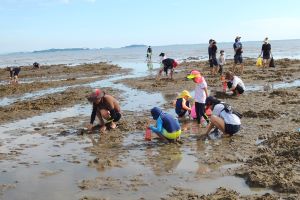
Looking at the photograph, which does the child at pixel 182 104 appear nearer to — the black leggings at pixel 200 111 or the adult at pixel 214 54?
the black leggings at pixel 200 111

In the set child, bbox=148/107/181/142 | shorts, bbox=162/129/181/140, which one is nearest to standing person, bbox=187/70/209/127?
child, bbox=148/107/181/142

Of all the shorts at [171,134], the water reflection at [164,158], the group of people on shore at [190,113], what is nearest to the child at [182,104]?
the group of people on shore at [190,113]

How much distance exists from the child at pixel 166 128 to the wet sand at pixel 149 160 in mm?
216

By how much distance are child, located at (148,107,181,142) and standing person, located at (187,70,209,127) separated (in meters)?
1.84

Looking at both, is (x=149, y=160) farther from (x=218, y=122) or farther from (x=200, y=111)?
(x=200, y=111)

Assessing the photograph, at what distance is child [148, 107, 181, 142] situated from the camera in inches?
358

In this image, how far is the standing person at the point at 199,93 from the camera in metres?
10.8

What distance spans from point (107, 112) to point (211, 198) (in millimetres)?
5549

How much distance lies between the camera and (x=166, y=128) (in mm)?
9109

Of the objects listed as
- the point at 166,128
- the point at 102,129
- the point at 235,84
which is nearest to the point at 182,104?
the point at 102,129

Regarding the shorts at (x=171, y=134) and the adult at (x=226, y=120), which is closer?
the shorts at (x=171, y=134)

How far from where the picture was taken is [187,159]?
26.3 ft

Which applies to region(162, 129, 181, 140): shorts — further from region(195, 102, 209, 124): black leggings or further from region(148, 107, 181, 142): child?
region(195, 102, 209, 124): black leggings

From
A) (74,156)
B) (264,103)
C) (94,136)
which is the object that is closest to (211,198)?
(74,156)
